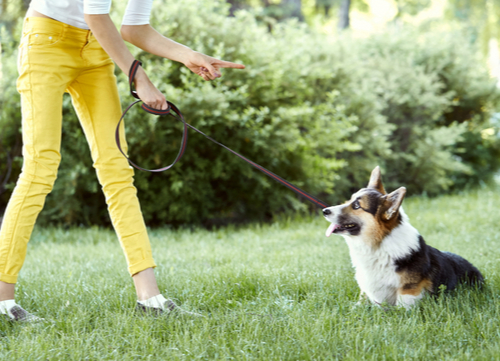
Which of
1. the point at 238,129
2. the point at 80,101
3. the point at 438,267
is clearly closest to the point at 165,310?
the point at 80,101

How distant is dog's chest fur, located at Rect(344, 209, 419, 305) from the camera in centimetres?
278

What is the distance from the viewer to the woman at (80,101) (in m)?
2.43

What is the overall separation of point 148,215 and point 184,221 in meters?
0.71

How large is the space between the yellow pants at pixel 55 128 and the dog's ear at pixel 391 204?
4.92 feet

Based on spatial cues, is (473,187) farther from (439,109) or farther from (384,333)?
(384,333)

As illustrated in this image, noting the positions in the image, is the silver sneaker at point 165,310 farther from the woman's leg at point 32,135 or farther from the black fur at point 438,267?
the black fur at point 438,267

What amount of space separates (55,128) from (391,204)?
6.82ft

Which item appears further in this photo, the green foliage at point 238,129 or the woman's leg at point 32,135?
the green foliage at point 238,129

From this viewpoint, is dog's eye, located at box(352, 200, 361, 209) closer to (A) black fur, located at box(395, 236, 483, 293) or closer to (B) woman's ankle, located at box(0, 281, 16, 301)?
(A) black fur, located at box(395, 236, 483, 293)

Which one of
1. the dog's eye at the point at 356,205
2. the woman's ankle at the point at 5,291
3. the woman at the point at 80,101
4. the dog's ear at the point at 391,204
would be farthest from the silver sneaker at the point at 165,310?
the dog's ear at the point at 391,204

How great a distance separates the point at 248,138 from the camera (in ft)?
20.6

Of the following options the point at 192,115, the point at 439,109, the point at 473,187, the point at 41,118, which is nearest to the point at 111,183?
the point at 41,118

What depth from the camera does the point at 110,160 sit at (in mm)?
2674

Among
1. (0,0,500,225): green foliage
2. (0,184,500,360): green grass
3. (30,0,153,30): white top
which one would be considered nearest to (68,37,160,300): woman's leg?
(30,0,153,30): white top
